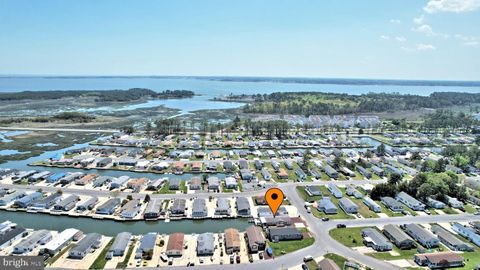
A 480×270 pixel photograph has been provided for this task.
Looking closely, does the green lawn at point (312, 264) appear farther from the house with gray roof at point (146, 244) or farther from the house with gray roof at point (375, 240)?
the house with gray roof at point (146, 244)

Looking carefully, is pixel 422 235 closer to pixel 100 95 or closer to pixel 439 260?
pixel 439 260

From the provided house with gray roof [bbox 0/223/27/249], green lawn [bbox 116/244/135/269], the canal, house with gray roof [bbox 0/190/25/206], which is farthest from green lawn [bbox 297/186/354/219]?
house with gray roof [bbox 0/190/25/206]

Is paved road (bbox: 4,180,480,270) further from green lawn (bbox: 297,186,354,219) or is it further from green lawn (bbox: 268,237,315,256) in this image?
green lawn (bbox: 297,186,354,219)

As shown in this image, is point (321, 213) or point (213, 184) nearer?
point (321, 213)

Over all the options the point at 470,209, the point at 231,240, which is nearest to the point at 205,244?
the point at 231,240

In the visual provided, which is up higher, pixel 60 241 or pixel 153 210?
pixel 153 210

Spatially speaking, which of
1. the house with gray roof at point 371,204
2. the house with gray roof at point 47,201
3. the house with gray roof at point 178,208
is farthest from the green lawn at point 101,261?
the house with gray roof at point 371,204

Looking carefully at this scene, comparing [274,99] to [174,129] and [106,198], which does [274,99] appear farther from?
[106,198]
